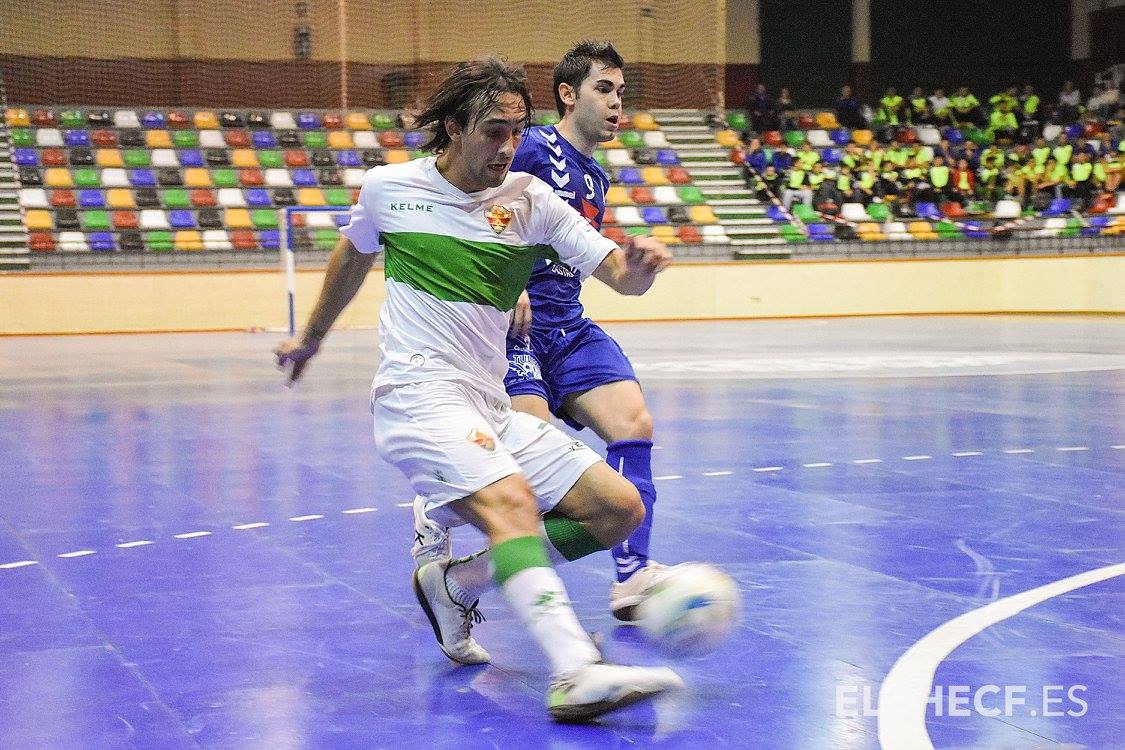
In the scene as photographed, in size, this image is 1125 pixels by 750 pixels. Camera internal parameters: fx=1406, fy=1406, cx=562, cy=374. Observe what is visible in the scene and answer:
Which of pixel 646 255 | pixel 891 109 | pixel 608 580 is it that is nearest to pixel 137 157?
pixel 891 109

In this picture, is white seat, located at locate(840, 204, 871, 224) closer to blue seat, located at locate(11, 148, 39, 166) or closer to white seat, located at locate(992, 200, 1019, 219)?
white seat, located at locate(992, 200, 1019, 219)

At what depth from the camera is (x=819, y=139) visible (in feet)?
110

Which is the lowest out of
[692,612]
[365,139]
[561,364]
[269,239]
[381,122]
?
[692,612]

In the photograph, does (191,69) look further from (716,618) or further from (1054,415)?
(716,618)

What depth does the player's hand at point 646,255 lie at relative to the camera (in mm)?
4012

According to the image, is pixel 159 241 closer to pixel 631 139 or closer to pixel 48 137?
pixel 48 137

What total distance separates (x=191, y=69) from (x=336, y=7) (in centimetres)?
347

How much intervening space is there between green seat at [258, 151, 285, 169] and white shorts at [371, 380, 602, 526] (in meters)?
25.9

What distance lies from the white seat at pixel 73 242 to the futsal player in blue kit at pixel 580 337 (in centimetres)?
2236

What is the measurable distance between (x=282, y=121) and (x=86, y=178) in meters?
4.51

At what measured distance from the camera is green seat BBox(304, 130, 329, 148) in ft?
97.8

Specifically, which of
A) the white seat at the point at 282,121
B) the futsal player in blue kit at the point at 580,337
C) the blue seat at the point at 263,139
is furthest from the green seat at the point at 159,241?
the futsal player in blue kit at the point at 580,337

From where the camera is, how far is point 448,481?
12.8 feet

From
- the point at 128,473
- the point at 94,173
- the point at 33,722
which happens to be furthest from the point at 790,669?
the point at 94,173
